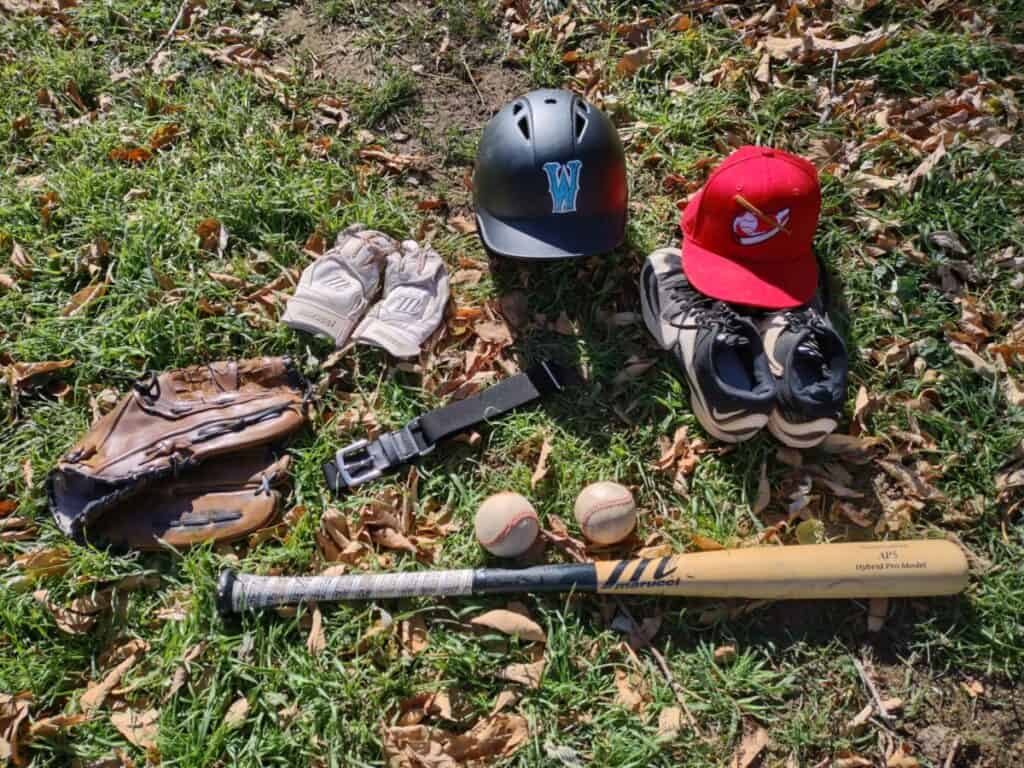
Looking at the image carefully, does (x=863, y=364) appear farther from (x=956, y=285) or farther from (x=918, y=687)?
(x=918, y=687)

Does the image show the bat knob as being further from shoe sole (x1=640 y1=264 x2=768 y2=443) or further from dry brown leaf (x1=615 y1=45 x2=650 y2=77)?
dry brown leaf (x1=615 y1=45 x2=650 y2=77)

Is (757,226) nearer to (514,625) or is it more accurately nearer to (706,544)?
(706,544)

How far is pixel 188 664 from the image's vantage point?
9.12 feet

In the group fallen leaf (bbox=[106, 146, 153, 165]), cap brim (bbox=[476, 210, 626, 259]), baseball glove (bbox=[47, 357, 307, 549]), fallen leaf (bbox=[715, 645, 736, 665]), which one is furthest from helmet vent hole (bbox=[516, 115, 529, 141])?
fallen leaf (bbox=[715, 645, 736, 665])

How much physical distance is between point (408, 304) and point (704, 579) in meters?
1.82

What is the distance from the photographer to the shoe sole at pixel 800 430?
2.98 m

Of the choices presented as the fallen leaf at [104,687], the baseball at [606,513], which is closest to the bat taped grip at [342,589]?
the fallen leaf at [104,687]

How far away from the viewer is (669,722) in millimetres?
2705

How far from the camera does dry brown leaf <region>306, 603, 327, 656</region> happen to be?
2.82 meters

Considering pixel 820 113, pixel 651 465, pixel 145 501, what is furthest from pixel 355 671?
pixel 820 113

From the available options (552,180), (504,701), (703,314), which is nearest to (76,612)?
(504,701)

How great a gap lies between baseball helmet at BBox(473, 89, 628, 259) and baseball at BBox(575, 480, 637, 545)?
3.47 feet

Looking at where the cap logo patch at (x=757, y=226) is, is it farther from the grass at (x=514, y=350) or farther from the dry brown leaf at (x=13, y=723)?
the dry brown leaf at (x=13, y=723)

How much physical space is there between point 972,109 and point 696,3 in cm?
165
